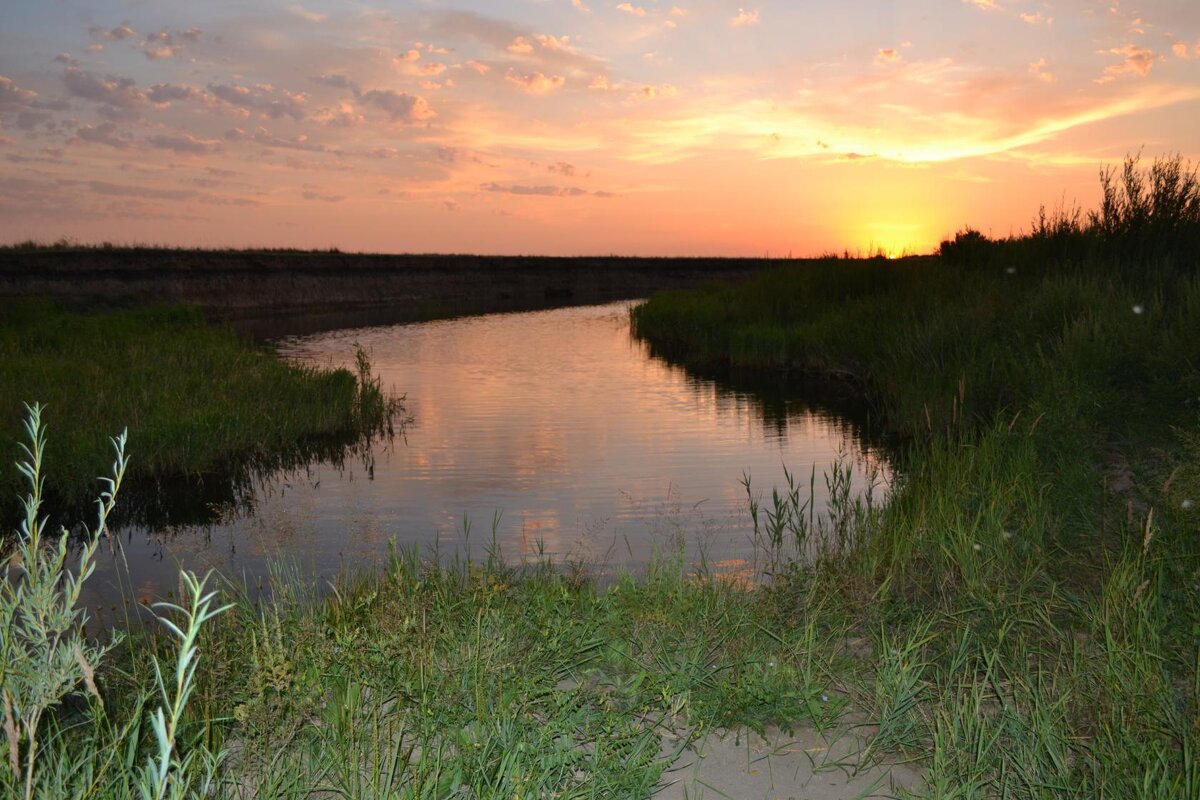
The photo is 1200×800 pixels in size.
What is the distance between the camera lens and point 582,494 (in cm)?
A: 960

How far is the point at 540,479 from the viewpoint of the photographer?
10.3m

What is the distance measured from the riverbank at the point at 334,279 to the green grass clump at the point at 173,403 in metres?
17.6

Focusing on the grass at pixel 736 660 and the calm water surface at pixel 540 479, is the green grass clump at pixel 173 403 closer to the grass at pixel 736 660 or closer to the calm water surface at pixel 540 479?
the calm water surface at pixel 540 479

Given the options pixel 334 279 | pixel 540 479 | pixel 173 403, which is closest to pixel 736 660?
pixel 540 479

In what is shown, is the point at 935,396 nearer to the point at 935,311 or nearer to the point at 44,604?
the point at 935,311

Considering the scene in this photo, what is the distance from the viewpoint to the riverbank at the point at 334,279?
34.8m

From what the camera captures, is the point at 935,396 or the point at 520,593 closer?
the point at 520,593

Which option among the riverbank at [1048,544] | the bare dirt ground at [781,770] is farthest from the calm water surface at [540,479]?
the bare dirt ground at [781,770]

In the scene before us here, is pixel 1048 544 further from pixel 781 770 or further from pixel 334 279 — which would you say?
pixel 334 279

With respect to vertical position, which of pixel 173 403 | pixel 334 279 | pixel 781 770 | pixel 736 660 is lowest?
pixel 781 770

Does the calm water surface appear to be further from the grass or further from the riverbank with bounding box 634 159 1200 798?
the riverbank with bounding box 634 159 1200 798

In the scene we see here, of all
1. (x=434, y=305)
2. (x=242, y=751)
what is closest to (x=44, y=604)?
(x=242, y=751)

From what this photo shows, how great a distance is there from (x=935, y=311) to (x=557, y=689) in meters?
12.3

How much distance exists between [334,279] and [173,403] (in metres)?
37.0
